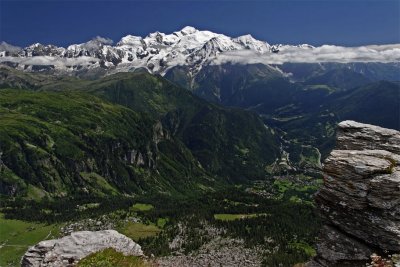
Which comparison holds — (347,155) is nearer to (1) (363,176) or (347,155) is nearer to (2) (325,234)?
(1) (363,176)

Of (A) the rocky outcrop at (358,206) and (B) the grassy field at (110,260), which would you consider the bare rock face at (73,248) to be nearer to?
(B) the grassy field at (110,260)

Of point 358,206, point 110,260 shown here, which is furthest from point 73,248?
point 358,206

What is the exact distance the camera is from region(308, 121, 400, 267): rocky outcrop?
108 ft

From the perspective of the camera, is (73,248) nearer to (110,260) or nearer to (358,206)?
(110,260)

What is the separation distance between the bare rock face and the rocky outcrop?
14794 mm

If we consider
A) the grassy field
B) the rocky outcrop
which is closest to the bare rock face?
the grassy field

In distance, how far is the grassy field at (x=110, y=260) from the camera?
25983 millimetres

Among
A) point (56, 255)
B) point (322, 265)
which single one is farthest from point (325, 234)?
point (56, 255)

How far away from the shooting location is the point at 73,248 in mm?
28250

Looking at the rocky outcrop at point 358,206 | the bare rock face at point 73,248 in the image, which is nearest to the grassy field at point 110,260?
the bare rock face at point 73,248

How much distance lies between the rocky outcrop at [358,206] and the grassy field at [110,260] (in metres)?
15.2

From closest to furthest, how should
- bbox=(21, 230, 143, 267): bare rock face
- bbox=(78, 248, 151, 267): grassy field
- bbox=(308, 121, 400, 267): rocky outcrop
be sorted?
bbox=(78, 248, 151, 267): grassy field < bbox=(21, 230, 143, 267): bare rock face < bbox=(308, 121, 400, 267): rocky outcrop

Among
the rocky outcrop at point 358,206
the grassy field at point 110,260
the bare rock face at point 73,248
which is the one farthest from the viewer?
the rocky outcrop at point 358,206

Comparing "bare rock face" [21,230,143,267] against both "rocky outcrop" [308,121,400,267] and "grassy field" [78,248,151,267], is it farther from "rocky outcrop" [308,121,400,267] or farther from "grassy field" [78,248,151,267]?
"rocky outcrop" [308,121,400,267]
